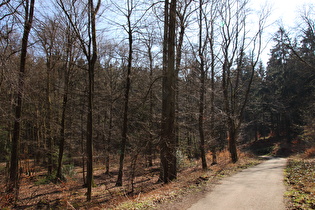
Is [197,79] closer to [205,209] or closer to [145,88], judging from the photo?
[145,88]

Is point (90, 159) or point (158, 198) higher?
point (90, 159)

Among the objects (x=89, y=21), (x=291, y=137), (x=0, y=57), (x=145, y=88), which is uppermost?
(x=89, y=21)

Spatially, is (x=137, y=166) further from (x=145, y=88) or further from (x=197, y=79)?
(x=145, y=88)

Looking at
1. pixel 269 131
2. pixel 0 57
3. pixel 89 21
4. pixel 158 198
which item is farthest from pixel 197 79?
pixel 269 131

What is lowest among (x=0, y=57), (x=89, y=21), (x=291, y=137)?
(x=291, y=137)

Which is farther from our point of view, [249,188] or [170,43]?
[170,43]

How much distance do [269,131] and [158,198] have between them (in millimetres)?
42678

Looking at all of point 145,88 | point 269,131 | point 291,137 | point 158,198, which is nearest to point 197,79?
point 145,88

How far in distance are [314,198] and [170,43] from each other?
285 inches

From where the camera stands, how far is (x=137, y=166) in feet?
25.6

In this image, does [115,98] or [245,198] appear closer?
[245,198]

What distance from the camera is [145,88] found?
15961 millimetres

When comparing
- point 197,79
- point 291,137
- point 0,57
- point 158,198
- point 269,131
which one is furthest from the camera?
point 269,131

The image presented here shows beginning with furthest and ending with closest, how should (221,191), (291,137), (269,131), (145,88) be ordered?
(269,131), (291,137), (145,88), (221,191)
